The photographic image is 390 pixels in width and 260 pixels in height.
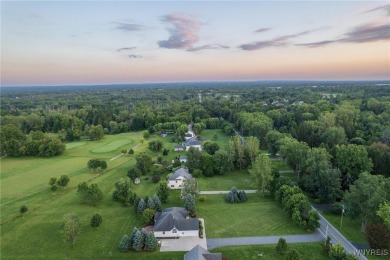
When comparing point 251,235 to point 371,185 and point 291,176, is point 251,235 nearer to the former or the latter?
point 371,185

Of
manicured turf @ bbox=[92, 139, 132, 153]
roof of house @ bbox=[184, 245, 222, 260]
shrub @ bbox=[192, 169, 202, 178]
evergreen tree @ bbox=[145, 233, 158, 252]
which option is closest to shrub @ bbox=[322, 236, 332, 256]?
roof of house @ bbox=[184, 245, 222, 260]

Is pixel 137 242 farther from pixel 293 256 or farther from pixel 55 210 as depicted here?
pixel 55 210

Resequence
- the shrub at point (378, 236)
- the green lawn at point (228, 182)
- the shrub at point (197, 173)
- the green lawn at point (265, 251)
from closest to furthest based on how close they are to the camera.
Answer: the shrub at point (378, 236) → the green lawn at point (265, 251) → the green lawn at point (228, 182) → the shrub at point (197, 173)

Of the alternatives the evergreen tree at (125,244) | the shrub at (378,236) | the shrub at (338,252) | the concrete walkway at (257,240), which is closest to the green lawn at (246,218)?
the concrete walkway at (257,240)

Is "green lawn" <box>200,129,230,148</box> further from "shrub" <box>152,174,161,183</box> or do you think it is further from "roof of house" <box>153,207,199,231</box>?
"roof of house" <box>153,207,199,231</box>

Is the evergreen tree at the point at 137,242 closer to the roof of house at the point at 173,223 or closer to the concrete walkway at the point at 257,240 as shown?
the roof of house at the point at 173,223

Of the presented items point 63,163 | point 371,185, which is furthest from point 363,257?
point 63,163

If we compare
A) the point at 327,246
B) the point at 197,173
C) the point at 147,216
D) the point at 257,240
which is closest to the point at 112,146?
the point at 197,173
